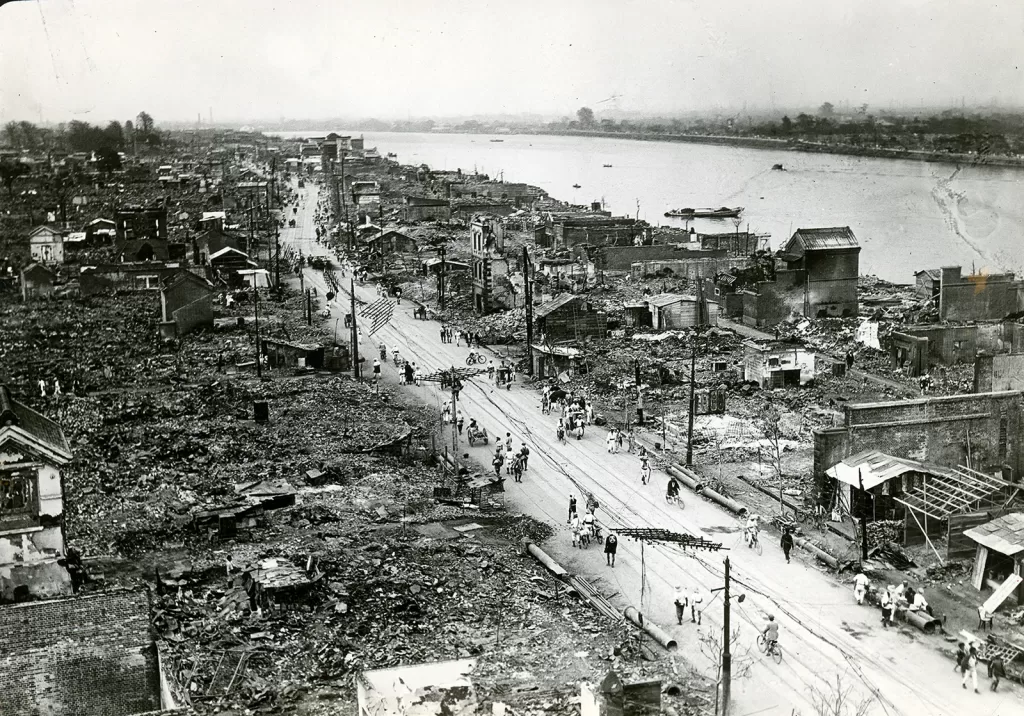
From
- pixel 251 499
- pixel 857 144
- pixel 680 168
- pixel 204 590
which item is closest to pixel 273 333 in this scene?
pixel 251 499

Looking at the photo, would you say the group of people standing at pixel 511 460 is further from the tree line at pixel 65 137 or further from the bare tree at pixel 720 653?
the tree line at pixel 65 137

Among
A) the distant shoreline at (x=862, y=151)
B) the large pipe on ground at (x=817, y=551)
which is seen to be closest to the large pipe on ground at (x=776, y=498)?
the large pipe on ground at (x=817, y=551)

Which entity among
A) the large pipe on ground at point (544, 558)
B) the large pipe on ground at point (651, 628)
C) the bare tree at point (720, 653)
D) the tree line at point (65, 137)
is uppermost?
the tree line at point (65, 137)

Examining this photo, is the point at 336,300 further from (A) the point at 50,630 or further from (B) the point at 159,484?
(A) the point at 50,630

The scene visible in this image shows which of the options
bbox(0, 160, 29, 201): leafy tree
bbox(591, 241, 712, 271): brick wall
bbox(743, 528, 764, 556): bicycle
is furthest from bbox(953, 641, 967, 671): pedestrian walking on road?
bbox(0, 160, 29, 201): leafy tree

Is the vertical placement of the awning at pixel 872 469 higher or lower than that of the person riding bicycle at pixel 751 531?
higher

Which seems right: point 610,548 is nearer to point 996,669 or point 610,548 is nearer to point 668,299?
point 996,669

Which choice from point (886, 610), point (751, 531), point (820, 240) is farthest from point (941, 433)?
point (820, 240)

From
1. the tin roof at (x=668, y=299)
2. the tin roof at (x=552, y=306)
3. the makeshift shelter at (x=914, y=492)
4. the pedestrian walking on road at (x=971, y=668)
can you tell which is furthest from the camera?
the tin roof at (x=668, y=299)
